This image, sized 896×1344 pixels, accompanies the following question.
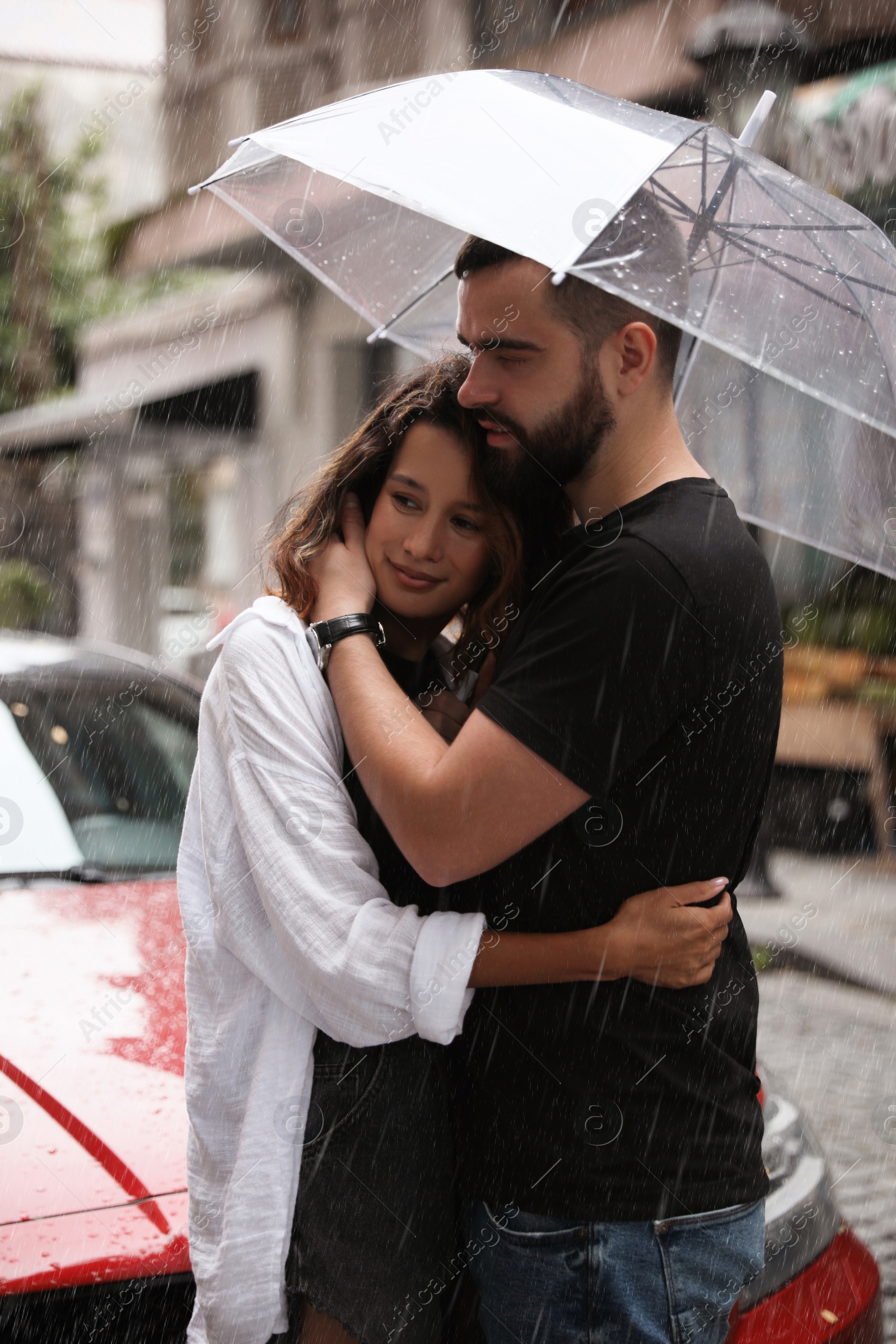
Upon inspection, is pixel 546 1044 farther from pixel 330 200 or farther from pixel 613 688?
pixel 330 200

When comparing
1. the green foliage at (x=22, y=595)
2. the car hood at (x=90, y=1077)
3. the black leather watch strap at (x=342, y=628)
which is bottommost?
the green foliage at (x=22, y=595)

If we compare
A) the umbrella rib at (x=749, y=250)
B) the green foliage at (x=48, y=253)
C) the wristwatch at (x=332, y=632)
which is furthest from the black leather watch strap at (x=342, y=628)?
the green foliage at (x=48, y=253)

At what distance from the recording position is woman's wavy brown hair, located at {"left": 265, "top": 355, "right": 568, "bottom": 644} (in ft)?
6.43

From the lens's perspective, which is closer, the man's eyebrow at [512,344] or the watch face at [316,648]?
the man's eyebrow at [512,344]

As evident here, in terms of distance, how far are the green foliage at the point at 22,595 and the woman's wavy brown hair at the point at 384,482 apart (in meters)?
12.2

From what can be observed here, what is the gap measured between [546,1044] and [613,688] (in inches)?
18.4

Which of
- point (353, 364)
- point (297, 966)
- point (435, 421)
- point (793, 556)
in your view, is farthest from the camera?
point (353, 364)

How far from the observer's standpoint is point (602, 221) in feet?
5.06

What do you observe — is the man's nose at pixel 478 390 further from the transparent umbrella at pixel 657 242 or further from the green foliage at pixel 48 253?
the green foliage at pixel 48 253

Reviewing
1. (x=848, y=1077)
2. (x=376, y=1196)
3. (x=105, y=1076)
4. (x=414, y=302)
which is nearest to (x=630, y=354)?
(x=414, y=302)

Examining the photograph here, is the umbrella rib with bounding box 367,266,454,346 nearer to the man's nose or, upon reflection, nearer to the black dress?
the man's nose

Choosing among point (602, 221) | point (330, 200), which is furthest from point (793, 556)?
point (602, 221)

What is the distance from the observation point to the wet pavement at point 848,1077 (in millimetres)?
3877

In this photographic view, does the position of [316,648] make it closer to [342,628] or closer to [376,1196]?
[342,628]
